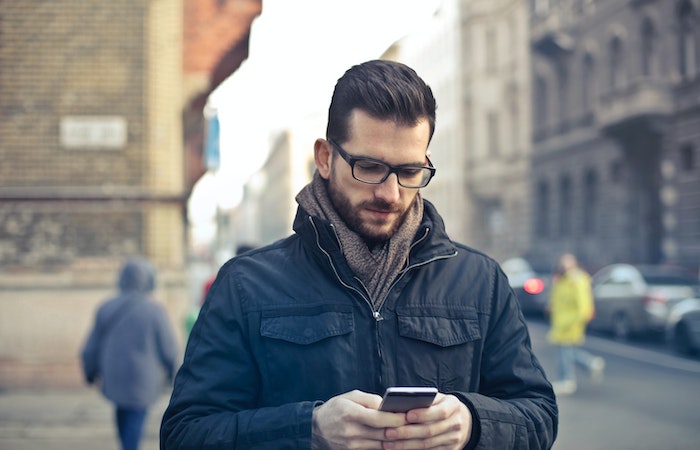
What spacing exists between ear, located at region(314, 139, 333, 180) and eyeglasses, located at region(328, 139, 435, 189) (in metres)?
0.12

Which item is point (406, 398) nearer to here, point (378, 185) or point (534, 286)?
point (378, 185)

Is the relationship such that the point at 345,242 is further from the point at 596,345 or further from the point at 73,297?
the point at 596,345

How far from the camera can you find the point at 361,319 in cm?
238

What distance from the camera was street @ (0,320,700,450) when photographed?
29.1 feet

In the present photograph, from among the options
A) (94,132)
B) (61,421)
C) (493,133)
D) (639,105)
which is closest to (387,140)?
(61,421)

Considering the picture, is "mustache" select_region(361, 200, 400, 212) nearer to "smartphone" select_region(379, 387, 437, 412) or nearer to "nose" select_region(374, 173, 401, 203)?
"nose" select_region(374, 173, 401, 203)

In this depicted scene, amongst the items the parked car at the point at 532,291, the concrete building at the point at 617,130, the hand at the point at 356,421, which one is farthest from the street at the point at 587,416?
the concrete building at the point at 617,130

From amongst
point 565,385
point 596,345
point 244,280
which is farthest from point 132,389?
point 596,345

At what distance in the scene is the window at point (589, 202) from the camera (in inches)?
1406

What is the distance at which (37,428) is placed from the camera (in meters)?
9.40

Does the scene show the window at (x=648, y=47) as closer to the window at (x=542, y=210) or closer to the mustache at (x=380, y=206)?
Answer: the window at (x=542, y=210)

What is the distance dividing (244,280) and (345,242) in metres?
0.26

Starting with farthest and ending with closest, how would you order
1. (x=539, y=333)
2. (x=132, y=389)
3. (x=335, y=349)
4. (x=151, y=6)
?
(x=539, y=333) → (x=151, y=6) → (x=132, y=389) → (x=335, y=349)

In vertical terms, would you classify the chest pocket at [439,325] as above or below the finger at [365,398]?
above
